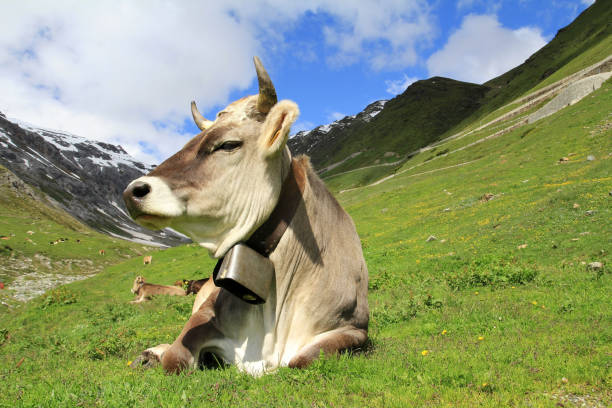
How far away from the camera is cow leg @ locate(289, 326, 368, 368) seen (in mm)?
3213

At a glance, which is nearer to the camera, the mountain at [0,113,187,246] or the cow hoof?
the cow hoof

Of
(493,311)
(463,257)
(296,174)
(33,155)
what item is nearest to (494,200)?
(463,257)

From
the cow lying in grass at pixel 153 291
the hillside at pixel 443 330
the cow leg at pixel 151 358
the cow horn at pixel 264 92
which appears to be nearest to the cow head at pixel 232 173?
the cow horn at pixel 264 92

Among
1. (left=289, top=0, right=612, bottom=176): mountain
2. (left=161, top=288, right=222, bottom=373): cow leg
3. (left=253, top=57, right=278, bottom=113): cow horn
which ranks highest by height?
(left=289, top=0, right=612, bottom=176): mountain

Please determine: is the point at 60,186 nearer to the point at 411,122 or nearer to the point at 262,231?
the point at 411,122

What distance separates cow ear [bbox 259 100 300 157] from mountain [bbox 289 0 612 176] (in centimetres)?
7128

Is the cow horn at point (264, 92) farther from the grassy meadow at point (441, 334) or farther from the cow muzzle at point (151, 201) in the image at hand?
the grassy meadow at point (441, 334)

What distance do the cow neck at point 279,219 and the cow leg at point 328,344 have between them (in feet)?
2.87

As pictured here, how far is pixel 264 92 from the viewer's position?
3254 millimetres

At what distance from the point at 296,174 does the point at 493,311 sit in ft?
15.6

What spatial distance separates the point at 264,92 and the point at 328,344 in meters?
2.24

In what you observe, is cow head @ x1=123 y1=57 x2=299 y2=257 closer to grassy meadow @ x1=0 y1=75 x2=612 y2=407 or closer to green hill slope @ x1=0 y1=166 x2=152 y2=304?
grassy meadow @ x1=0 y1=75 x2=612 y2=407

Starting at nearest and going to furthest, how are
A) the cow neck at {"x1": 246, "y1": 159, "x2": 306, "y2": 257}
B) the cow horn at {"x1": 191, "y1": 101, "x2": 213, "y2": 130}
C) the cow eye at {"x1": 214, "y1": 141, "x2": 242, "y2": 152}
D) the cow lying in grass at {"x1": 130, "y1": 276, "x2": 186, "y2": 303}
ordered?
1. the cow eye at {"x1": 214, "y1": 141, "x2": 242, "y2": 152}
2. the cow neck at {"x1": 246, "y1": 159, "x2": 306, "y2": 257}
3. the cow horn at {"x1": 191, "y1": 101, "x2": 213, "y2": 130}
4. the cow lying in grass at {"x1": 130, "y1": 276, "x2": 186, "y2": 303}

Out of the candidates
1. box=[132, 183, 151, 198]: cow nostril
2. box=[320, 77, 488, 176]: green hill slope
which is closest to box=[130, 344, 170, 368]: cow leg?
box=[132, 183, 151, 198]: cow nostril
